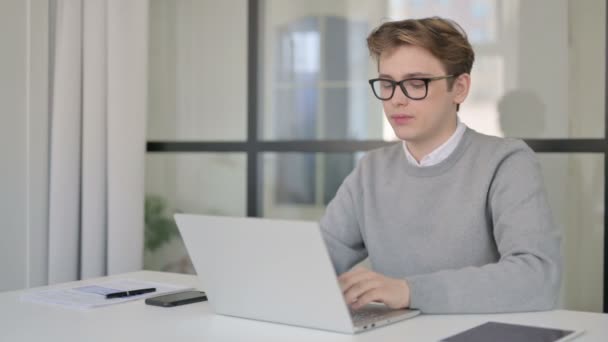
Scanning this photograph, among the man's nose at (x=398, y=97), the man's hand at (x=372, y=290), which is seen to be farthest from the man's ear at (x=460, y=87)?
the man's hand at (x=372, y=290)

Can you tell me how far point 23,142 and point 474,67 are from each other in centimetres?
186

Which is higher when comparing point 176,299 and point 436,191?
point 436,191

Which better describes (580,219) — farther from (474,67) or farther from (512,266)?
(512,266)

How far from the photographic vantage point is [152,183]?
385 cm

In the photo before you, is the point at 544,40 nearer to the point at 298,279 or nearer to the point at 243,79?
the point at 243,79

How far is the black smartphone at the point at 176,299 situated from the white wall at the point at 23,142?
1914 mm

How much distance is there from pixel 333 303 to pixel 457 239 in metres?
0.62

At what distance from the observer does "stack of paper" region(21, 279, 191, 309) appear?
1825 millimetres

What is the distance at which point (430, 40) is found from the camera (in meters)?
2.00

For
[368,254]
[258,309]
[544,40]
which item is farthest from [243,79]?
[258,309]

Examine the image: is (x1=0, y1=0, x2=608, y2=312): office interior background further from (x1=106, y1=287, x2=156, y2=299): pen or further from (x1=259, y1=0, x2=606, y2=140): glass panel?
(x1=106, y1=287, x2=156, y2=299): pen

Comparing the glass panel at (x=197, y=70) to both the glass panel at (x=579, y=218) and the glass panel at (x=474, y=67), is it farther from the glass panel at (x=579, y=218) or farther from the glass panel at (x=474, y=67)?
the glass panel at (x=579, y=218)

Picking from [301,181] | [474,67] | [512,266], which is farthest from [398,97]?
[301,181]

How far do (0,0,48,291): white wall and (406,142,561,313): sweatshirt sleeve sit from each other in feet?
7.37
